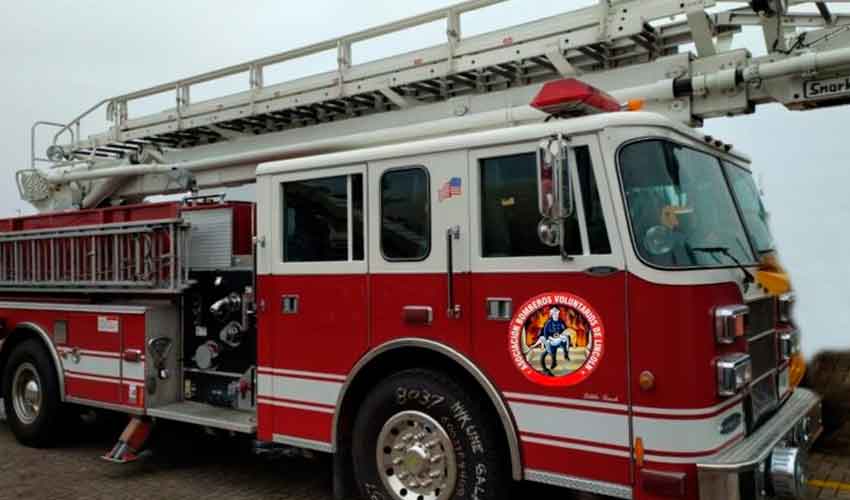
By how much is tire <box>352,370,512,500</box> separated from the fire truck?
15 millimetres

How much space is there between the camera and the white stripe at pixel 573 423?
12.4 feet

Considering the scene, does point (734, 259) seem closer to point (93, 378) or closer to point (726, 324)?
point (726, 324)

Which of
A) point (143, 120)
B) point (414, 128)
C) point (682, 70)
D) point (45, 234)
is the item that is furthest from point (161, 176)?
point (682, 70)

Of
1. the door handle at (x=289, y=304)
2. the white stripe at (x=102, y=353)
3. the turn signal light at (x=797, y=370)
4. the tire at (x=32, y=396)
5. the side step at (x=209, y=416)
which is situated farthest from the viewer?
the tire at (x=32, y=396)

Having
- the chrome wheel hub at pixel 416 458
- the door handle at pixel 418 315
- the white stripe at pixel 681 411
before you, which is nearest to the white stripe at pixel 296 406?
the chrome wheel hub at pixel 416 458

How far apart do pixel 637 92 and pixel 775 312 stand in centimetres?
Answer: 164

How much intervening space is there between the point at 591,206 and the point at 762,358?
1383 millimetres

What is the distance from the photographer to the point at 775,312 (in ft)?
14.9

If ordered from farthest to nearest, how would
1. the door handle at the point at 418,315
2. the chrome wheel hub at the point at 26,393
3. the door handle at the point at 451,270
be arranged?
the chrome wheel hub at the point at 26,393, the door handle at the point at 418,315, the door handle at the point at 451,270

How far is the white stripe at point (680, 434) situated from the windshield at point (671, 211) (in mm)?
756

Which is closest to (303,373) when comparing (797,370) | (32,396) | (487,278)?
(487,278)

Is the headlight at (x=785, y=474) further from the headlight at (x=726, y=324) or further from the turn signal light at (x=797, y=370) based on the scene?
the turn signal light at (x=797, y=370)

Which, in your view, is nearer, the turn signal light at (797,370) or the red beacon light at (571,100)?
the red beacon light at (571,100)

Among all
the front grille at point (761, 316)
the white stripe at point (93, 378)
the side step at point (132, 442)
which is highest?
the front grille at point (761, 316)
